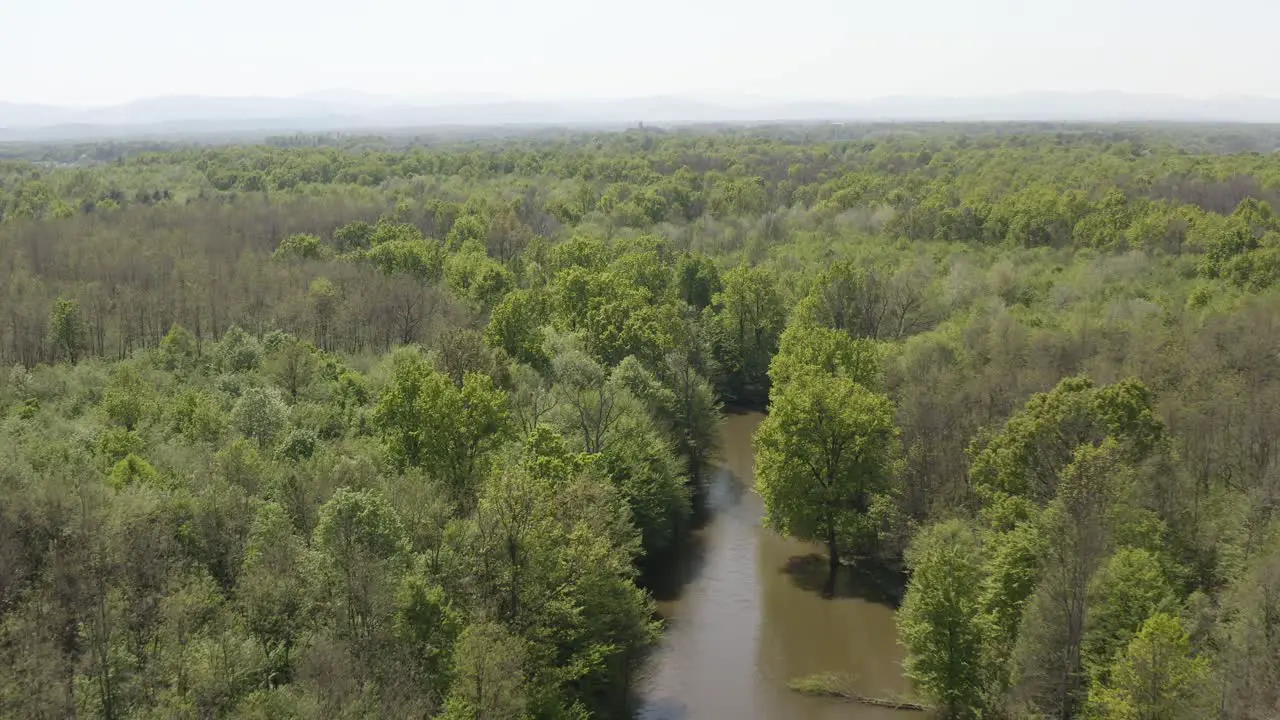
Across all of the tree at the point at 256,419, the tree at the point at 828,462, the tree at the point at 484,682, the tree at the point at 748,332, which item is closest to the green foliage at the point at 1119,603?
the tree at the point at 828,462

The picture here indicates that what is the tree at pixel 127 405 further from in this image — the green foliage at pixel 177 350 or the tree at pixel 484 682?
the tree at pixel 484 682

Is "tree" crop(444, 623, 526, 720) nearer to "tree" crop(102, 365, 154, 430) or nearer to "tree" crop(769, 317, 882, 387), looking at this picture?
"tree" crop(102, 365, 154, 430)

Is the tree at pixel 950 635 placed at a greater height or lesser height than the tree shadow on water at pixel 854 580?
greater

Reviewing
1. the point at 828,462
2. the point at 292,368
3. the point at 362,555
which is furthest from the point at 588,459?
the point at 292,368

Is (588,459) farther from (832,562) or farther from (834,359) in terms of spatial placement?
(834,359)

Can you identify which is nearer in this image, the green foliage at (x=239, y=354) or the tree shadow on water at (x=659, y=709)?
the tree shadow on water at (x=659, y=709)
